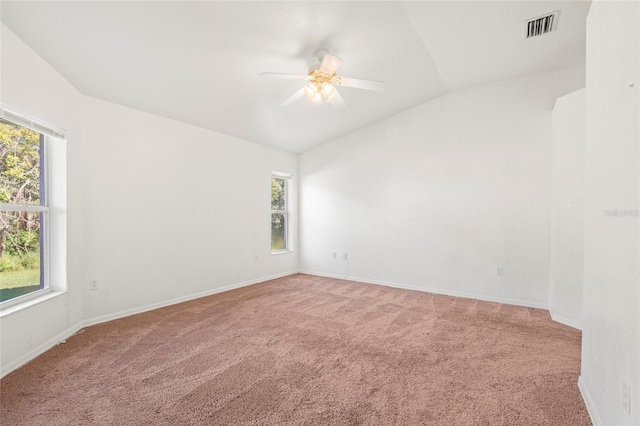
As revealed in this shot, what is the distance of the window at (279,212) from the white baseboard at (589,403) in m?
4.34

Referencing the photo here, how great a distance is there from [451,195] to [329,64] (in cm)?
276

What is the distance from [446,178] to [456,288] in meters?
1.63

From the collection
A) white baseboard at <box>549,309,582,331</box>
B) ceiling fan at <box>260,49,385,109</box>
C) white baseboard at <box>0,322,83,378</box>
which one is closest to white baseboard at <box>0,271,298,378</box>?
white baseboard at <box>0,322,83,378</box>

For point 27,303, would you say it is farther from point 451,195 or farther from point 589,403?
point 451,195

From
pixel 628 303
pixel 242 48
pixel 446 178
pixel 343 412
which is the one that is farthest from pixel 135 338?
pixel 446 178

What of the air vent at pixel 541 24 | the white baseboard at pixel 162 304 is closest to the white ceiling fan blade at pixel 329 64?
the air vent at pixel 541 24

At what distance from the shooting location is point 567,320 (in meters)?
3.06

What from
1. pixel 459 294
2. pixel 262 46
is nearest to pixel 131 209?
pixel 262 46

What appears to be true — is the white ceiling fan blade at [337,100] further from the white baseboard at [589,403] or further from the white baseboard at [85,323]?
the white baseboard at [85,323]

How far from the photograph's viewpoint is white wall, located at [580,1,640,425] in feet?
4.00

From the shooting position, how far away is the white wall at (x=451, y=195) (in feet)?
11.9

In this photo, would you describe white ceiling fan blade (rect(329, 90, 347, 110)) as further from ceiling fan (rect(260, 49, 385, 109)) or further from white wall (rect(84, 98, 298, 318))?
white wall (rect(84, 98, 298, 318))

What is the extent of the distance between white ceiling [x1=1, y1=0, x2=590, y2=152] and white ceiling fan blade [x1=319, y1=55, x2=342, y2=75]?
324 mm

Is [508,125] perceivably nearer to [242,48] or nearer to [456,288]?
[456,288]
